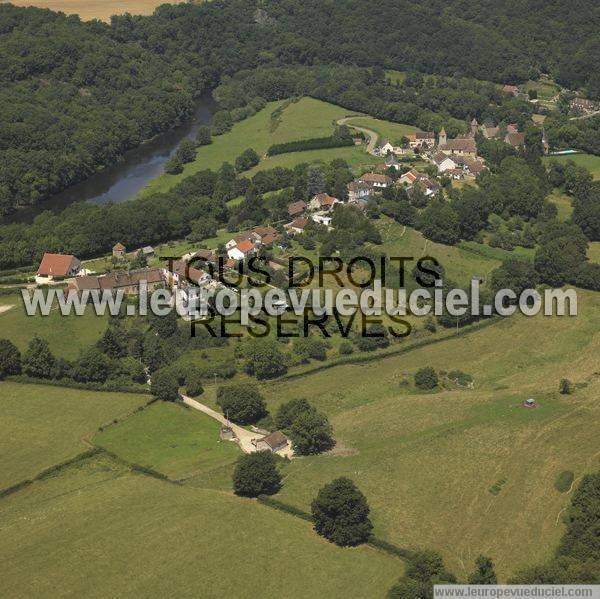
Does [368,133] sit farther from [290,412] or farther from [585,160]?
[290,412]

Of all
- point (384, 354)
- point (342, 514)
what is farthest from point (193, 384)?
point (342, 514)

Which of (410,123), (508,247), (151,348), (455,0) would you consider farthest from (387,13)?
(151,348)

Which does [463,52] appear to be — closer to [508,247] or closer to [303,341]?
[508,247]

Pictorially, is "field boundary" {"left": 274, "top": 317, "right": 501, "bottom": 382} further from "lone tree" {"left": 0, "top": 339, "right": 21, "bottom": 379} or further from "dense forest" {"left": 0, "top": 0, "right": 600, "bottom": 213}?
"dense forest" {"left": 0, "top": 0, "right": 600, "bottom": 213}

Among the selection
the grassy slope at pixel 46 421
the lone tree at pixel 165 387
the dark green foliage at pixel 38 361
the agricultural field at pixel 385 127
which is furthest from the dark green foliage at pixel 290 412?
the agricultural field at pixel 385 127

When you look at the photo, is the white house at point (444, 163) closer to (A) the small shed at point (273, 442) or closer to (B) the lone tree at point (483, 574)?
(A) the small shed at point (273, 442)

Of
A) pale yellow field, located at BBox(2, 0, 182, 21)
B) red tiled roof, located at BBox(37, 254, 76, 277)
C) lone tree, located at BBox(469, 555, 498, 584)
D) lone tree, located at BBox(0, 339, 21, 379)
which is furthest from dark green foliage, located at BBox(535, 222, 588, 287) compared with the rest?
pale yellow field, located at BBox(2, 0, 182, 21)
